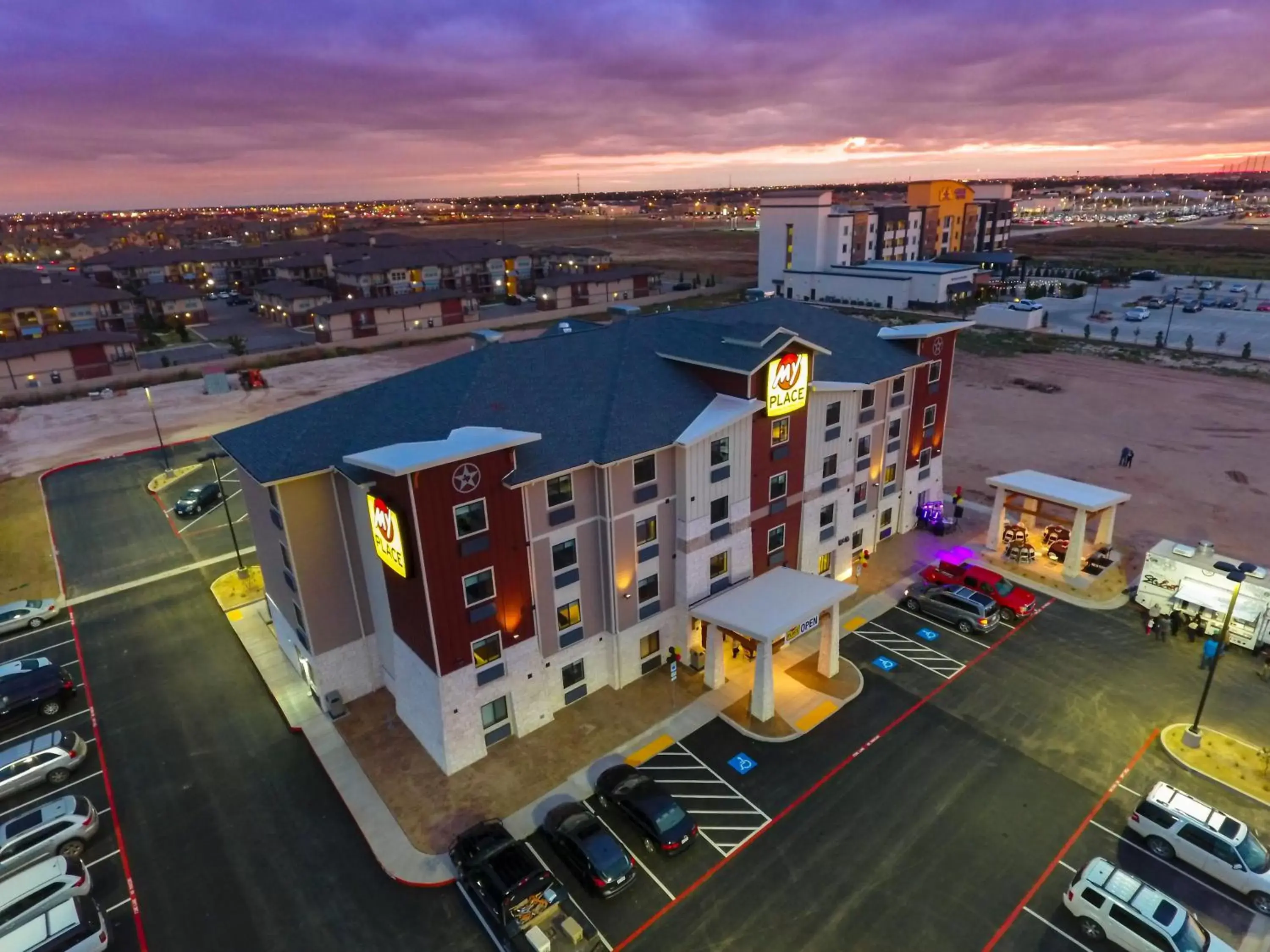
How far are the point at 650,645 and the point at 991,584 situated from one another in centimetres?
1979

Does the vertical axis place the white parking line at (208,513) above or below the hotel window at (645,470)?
below

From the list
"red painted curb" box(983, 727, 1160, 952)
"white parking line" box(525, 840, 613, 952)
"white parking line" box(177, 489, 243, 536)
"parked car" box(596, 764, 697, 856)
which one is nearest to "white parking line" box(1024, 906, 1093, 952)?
"red painted curb" box(983, 727, 1160, 952)

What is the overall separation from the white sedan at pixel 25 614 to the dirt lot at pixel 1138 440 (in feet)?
200

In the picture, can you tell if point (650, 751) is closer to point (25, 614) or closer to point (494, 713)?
point (494, 713)

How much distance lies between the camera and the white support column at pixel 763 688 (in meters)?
30.5

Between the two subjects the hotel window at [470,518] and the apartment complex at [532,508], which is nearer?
the hotel window at [470,518]

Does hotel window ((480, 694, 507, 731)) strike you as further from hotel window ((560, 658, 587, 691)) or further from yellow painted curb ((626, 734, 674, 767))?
yellow painted curb ((626, 734, 674, 767))

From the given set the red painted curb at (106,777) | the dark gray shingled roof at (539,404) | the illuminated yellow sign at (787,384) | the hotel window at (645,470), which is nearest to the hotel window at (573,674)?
the hotel window at (645,470)

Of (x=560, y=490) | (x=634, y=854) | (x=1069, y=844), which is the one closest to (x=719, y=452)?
(x=560, y=490)

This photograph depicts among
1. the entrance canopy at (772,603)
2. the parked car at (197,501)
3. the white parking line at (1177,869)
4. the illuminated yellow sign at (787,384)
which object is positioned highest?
the illuminated yellow sign at (787,384)

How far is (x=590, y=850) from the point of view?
944 inches

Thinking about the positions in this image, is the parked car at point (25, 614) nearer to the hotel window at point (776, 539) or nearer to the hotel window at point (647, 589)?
the hotel window at point (647, 589)

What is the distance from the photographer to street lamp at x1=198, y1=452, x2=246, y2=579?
44.6m

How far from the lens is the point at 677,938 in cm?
2225
